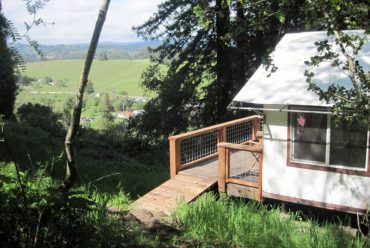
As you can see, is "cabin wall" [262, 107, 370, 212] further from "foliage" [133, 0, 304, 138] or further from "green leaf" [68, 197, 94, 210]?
"foliage" [133, 0, 304, 138]

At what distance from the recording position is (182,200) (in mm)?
7742

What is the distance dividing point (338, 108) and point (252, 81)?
4.99m

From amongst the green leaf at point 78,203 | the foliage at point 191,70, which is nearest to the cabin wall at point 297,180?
the green leaf at point 78,203

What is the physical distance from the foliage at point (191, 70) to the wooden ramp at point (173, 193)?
8.81 m

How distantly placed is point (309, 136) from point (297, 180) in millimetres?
944

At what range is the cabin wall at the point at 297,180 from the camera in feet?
26.5

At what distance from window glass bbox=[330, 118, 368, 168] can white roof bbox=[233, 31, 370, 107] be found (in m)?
0.79

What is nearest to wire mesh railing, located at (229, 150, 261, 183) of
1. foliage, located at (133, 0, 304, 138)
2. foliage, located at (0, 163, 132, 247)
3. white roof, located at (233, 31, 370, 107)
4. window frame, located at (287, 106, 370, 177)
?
window frame, located at (287, 106, 370, 177)

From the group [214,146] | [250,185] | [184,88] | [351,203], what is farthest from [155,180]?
[184,88]

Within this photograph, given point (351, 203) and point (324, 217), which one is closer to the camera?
point (351, 203)

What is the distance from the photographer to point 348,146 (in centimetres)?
803

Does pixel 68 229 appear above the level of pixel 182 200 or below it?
above

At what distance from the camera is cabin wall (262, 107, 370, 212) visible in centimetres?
807

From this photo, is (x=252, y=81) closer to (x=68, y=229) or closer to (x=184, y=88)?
(x=68, y=229)
